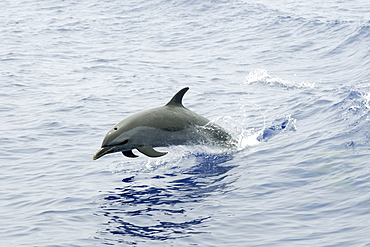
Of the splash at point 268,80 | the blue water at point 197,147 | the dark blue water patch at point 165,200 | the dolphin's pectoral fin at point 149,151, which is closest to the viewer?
the dark blue water patch at point 165,200

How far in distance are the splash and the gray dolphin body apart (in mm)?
7277

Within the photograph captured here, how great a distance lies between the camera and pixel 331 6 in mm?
38281

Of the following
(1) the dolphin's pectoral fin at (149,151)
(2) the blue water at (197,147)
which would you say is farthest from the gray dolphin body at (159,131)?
(2) the blue water at (197,147)

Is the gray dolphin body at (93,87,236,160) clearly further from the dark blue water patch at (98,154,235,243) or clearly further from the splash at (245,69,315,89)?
the splash at (245,69,315,89)

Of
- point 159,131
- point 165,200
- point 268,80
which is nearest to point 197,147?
point 159,131

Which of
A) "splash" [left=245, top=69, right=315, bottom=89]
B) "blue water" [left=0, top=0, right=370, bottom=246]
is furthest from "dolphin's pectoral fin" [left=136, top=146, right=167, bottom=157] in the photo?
"splash" [left=245, top=69, right=315, bottom=89]

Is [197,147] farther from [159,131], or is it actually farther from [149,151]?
[149,151]

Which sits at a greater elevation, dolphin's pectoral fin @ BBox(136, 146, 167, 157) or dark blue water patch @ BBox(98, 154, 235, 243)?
dolphin's pectoral fin @ BBox(136, 146, 167, 157)

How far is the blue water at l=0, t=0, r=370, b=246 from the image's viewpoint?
416 inches

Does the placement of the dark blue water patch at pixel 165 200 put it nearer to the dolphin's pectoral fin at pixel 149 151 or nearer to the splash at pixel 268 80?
the dolphin's pectoral fin at pixel 149 151

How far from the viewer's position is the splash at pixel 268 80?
2077 cm

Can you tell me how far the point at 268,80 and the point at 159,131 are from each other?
9.26 m

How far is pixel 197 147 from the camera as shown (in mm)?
14180

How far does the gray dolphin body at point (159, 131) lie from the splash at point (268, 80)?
23.9 feet
